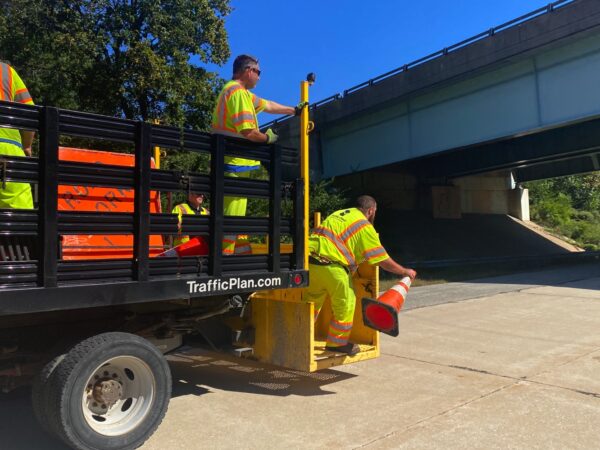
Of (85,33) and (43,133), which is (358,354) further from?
(85,33)

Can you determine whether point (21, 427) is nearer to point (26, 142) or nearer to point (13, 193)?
point (13, 193)

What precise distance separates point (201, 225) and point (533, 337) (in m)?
5.58

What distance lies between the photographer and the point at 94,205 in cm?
379

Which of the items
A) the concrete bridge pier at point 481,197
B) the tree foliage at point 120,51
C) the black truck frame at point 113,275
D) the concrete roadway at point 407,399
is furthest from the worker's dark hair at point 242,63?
the concrete bridge pier at point 481,197

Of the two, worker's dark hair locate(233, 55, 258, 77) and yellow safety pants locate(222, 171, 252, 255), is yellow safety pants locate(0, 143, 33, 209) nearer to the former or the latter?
yellow safety pants locate(222, 171, 252, 255)

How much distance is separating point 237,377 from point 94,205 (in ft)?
8.21

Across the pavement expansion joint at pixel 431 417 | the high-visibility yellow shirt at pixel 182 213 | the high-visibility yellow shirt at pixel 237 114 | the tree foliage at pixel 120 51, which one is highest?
the tree foliage at pixel 120 51

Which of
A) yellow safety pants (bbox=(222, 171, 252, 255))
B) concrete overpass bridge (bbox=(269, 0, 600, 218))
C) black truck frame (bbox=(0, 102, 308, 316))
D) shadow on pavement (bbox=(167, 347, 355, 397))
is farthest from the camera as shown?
concrete overpass bridge (bbox=(269, 0, 600, 218))

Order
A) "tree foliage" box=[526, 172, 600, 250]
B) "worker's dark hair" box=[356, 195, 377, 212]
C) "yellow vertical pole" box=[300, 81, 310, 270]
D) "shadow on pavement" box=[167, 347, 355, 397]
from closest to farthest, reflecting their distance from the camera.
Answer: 1. "yellow vertical pole" box=[300, 81, 310, 270]
2. "shadow on pavement" box=[167, 347, 355, 397]
3. "worker's dark hair" box=[356, 195, 377, 212]
4. "tree foliage" box=[526, 172, 600, 250]

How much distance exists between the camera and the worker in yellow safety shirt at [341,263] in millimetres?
4902

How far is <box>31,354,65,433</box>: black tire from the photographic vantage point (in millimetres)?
3250

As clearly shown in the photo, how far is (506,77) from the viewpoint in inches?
659

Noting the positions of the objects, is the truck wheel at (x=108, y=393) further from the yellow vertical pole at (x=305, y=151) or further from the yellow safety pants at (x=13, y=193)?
the yellow vertical pole at (x=305, y=151)

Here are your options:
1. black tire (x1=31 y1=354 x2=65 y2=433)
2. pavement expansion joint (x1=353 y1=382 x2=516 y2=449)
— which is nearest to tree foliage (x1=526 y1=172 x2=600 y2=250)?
pavement expansion joint (x1=353 y1=382 x2=516 y2=449)
